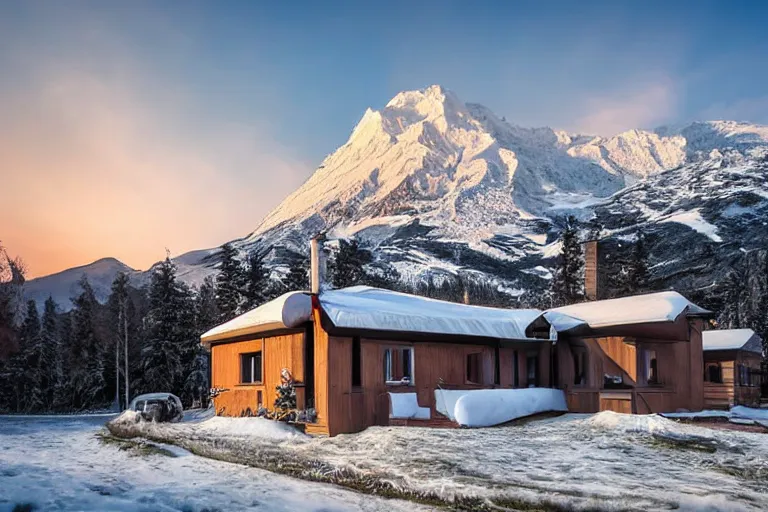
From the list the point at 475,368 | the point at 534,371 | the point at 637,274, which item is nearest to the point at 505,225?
the point at 637,274

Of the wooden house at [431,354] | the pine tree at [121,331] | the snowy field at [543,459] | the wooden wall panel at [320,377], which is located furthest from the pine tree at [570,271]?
the wooden wall panel at [320,377]

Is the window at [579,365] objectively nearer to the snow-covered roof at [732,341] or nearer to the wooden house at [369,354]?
the wooden house at [369,354]

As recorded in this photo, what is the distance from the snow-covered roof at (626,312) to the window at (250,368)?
29.7 ft

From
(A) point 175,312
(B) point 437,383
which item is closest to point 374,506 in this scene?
(B) point 437,383

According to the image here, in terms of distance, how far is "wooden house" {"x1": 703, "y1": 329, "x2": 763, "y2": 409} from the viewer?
26438 mm

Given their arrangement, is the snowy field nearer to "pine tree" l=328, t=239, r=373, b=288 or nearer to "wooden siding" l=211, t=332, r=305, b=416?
"wooden siding" l=211, t=332, r=305, b=416

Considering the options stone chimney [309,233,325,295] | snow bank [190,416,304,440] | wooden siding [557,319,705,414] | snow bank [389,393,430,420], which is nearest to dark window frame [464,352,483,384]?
snow bank [389,393,430,420]

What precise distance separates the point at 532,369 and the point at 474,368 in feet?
9.32

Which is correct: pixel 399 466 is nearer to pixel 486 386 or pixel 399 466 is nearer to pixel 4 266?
pixel 486 386

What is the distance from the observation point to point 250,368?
65.6ft

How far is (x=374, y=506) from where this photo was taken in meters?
8.09

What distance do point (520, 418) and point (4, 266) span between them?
3226 centimetres

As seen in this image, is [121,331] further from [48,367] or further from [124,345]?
[48,367]

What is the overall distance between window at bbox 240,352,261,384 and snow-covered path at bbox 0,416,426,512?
6.60 m
